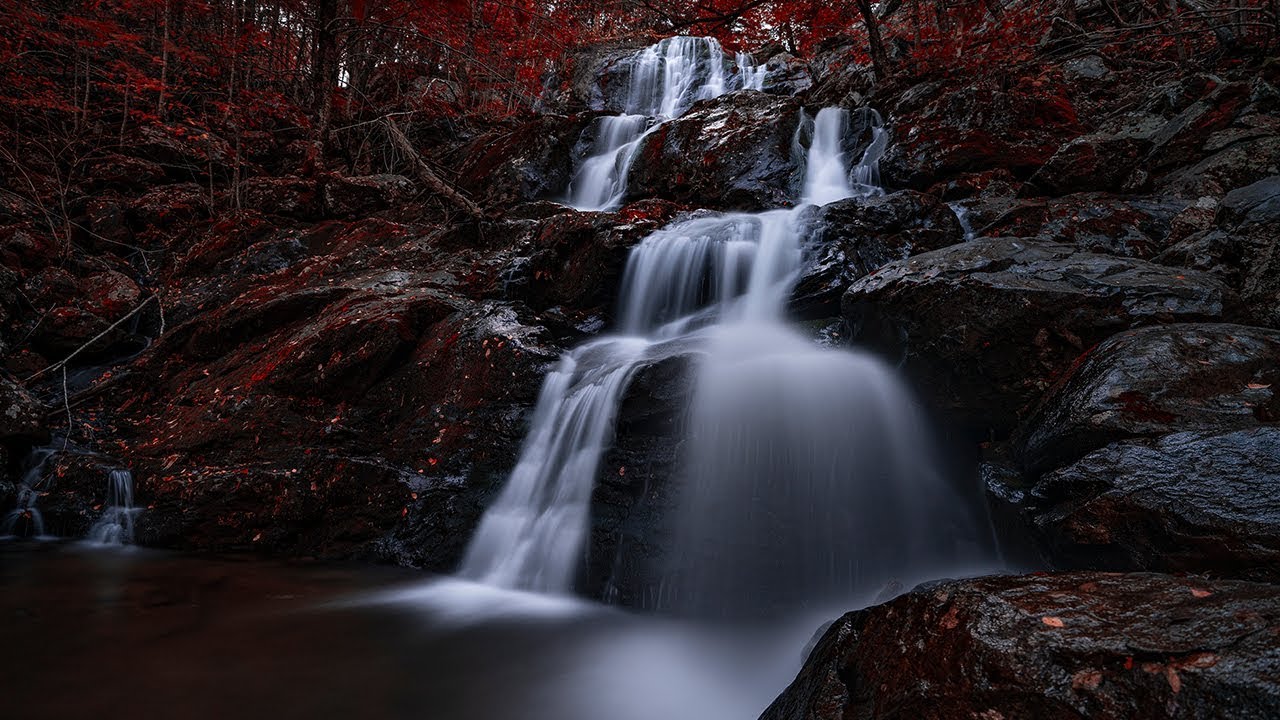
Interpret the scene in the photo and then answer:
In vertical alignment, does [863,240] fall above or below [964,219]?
below

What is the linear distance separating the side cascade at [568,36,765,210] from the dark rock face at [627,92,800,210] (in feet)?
2.62

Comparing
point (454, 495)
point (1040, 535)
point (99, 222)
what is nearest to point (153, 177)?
point (99, 222)

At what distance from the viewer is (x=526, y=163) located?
12.1 meters

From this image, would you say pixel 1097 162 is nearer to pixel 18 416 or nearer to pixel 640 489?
pixel 640 489

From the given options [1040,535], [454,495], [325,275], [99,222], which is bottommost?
[454,495]

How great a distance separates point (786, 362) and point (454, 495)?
3.20 m

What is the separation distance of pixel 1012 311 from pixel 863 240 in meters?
2.79

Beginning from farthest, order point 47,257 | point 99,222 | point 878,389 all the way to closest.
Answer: point 99,222
point 47,257
point 878,389

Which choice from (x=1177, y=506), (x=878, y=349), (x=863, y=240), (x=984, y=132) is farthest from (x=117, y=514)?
(x=984, y=132)

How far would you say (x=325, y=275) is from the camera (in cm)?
803

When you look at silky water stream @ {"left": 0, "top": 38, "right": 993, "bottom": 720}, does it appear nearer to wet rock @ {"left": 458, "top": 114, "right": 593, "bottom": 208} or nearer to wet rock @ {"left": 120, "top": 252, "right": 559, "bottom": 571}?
wet rock @ {"left": 120, "top": 252, "right": 559, "bottom": 571}

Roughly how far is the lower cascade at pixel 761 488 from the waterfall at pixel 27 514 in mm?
3939

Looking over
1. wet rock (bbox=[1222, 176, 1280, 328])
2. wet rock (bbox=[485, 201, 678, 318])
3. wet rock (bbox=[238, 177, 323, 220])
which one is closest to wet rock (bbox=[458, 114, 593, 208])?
wet rock (bbox=[238, 177, 323, 220])

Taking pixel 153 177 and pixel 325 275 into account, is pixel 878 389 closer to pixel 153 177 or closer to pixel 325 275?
pixel 325 275
